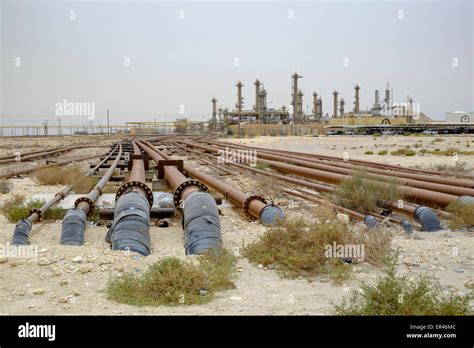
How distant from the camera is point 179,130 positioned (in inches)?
4080

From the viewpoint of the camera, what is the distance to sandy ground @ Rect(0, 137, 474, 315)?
524cm

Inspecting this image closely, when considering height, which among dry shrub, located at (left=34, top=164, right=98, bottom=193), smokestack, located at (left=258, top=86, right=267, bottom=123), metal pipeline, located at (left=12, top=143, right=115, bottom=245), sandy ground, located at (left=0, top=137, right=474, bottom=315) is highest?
smokestack, located at (left=258, top=86, right=267, bottom=123)

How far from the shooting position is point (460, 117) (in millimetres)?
93062

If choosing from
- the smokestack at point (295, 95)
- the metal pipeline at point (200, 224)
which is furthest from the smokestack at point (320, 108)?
the metal pipeline at point (200, 224)

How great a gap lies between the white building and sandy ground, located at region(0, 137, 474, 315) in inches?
3527

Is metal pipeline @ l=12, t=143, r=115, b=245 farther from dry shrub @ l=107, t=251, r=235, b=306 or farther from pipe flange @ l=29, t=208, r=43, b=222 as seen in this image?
dry shrub @ l=107, t=251, r=235, b=306

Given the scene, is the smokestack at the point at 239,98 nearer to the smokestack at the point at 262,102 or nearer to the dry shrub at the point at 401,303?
the smokestack at the point at 262,102

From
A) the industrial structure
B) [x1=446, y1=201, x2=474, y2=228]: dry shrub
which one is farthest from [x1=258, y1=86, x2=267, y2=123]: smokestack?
[x1=446, y1=201, x2=474, y2=228]: dry shrub

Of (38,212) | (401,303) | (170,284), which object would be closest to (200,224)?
(170,284)

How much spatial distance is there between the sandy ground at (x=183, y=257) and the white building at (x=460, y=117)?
89.6m

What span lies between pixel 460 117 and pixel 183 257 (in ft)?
315

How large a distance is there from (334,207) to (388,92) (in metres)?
107

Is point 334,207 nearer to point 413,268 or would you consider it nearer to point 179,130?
point 413,268

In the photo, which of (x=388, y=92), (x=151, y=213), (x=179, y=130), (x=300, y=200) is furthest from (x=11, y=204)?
(x=388, y=92)
